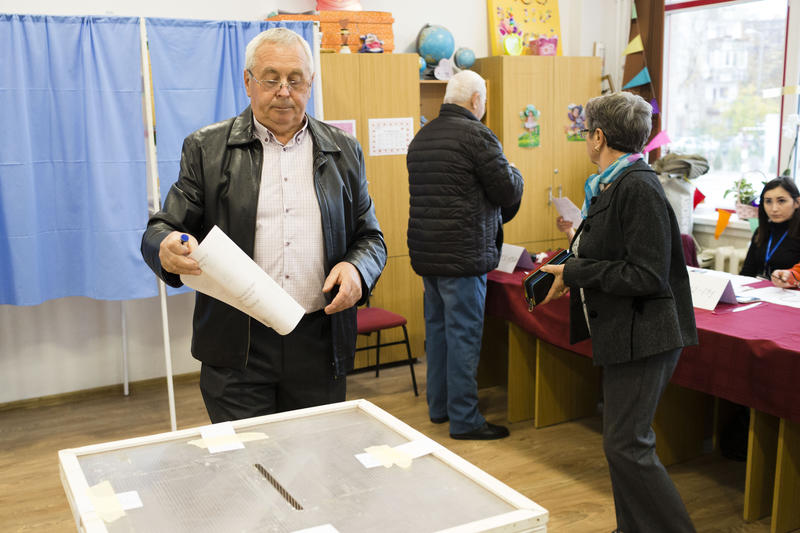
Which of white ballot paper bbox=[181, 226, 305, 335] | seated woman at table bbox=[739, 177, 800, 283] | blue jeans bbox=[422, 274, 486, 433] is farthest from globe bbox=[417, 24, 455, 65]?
white ballot paper bbox=[181, 226, 305, 335]

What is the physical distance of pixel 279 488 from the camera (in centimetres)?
125

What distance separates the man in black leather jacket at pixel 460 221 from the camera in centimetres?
338

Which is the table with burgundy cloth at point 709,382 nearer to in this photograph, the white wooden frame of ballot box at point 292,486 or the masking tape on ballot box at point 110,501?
the white wooden frame of ballot box at point 292,486

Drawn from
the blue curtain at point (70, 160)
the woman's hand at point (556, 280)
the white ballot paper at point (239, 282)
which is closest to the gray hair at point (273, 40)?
the white ballot paper at point (239, 282)

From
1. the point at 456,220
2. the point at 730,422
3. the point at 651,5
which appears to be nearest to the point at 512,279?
the point at 456,220

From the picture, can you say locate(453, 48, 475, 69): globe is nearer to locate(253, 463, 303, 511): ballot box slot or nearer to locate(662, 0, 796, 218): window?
locate(662, 0, 796, 218): window

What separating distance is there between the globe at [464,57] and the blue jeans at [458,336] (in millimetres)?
2079

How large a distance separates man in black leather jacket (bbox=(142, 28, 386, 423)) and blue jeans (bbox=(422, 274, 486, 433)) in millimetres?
1646

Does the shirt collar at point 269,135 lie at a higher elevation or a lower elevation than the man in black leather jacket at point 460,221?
higher

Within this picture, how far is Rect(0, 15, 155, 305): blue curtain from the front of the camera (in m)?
3.52

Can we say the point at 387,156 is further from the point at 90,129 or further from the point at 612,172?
the point at 612,172

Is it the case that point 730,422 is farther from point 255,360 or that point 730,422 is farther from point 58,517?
point 58,517

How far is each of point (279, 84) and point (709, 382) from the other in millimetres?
1843

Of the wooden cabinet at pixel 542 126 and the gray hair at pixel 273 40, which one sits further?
the wooden cabinet at pixel 542 126
